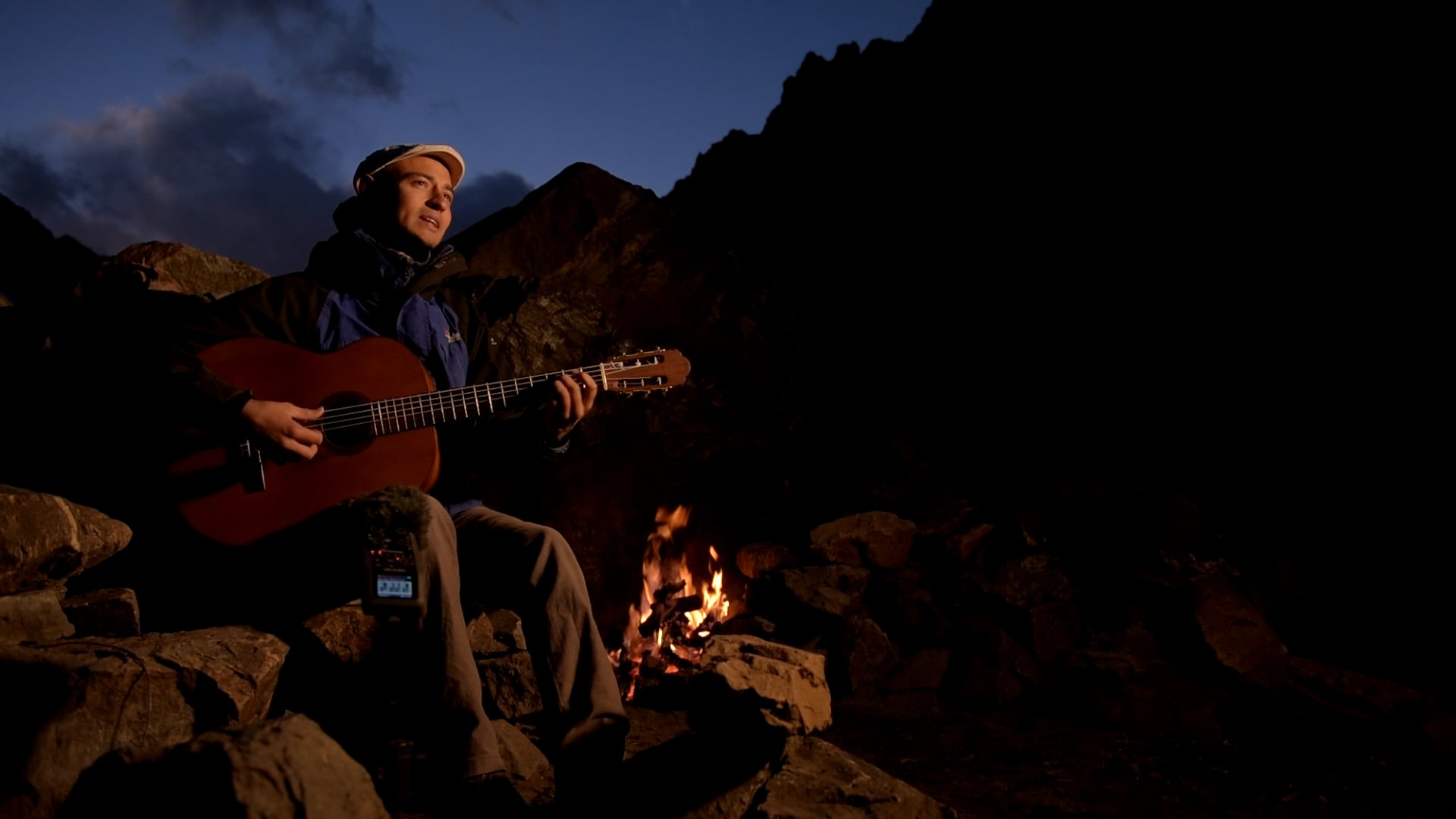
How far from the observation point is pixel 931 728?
4.08 m

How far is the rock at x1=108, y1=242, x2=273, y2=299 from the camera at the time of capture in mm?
3877

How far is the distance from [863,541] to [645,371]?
8.84ft

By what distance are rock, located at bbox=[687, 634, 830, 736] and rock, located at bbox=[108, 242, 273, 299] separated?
327cm

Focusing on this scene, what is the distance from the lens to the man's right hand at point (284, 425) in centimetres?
275

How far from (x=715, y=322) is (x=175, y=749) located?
4.78 m

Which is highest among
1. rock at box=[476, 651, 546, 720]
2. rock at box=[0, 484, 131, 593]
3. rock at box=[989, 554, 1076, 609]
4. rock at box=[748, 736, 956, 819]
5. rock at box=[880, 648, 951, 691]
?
rock at box=[0, 484, 131, 593]

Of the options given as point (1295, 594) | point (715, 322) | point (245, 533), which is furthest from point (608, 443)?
point (1295, 594)

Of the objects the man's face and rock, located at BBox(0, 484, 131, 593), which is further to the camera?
the man's face

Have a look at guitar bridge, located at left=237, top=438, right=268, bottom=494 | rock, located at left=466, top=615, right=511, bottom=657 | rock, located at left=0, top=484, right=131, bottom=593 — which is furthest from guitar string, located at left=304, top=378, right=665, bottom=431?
rock, located at left=466, top=615, right=511, bottom=657

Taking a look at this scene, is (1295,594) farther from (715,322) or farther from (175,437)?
(175,437)

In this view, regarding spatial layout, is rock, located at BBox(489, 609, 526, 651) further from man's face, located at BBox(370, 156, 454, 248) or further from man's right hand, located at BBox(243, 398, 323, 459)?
man's face, located at BBox(370, 156, 454, 248)

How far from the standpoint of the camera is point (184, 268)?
4.07 m

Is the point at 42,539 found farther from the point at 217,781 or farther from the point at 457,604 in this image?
the point at 217,781

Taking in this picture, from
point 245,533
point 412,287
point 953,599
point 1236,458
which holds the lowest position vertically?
point 953,599
